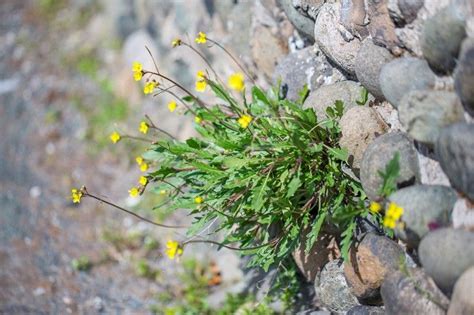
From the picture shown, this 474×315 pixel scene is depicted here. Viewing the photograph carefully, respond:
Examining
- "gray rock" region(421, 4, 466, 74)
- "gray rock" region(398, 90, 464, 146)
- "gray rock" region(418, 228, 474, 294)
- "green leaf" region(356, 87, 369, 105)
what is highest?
"green leaf" region(356, 87, 369, 105)

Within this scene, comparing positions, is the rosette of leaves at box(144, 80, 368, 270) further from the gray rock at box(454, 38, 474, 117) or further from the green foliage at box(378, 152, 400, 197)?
the gray rock at box(454, 38, 474, 117)

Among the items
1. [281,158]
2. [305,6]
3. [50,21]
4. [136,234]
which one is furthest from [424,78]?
[50,21]

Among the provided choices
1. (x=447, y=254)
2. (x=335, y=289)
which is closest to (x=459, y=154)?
(x=447, y=254)

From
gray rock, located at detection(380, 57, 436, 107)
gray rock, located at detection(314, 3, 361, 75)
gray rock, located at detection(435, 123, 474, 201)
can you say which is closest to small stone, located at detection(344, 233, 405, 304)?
gray rock, located at detection(435, 123, 474, 201)

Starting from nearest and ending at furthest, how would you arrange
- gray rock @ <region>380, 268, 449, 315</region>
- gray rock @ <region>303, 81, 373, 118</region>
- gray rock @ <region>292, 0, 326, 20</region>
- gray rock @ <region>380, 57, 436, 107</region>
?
gray rock @ <region>380, 268, 449, 315</region>, gray rock @ <region>380, 57, 436, 107</region>, gray rock @ <region>303, 81, 373, 118</region>, gray rock @ <region>292, 0, 326, 20</region>

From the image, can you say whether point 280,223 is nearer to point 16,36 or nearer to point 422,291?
point 422,291

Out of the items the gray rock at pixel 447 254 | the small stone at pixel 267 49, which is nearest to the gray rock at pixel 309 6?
the small stone at pixel 267 49

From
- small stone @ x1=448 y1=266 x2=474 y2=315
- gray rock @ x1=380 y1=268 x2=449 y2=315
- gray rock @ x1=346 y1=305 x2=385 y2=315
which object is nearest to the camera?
small stone @ x1=448 y1=266 x2=474 y2=315

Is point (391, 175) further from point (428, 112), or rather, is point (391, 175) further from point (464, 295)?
point (464, 295)
